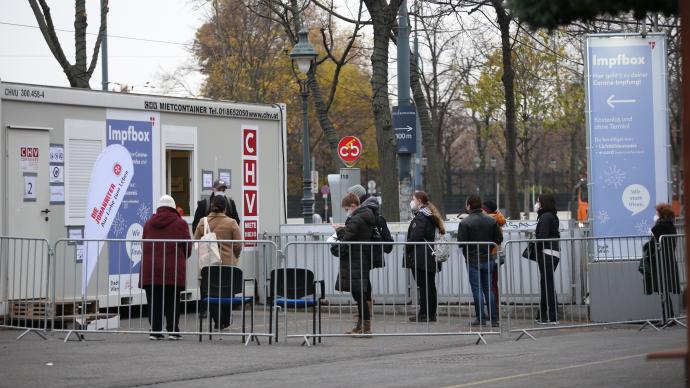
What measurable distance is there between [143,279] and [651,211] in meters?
6.71

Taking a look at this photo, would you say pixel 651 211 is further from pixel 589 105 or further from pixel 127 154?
pixel 127 154

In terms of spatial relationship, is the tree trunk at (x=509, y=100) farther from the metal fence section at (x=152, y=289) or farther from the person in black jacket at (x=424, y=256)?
the metal fence section at (x=152, y=289)

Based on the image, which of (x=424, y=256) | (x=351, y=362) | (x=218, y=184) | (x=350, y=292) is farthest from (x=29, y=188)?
(x=351, y=362)

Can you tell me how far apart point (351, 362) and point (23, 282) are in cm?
525

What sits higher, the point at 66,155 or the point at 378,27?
the point at 378,27

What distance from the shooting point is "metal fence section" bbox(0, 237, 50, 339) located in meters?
15.4

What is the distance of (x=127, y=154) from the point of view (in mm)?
17766

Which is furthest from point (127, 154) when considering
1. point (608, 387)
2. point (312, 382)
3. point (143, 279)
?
point (608, 387)

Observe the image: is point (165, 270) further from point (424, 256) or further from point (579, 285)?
point (579, 285)

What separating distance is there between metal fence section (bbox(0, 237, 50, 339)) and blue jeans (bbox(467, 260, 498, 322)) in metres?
5.08

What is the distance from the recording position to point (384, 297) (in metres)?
15.8

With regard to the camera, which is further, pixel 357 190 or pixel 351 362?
pixel 357 190

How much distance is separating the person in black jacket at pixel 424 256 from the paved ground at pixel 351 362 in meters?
0.71

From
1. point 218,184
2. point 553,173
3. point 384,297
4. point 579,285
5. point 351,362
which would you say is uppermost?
point 553,173
